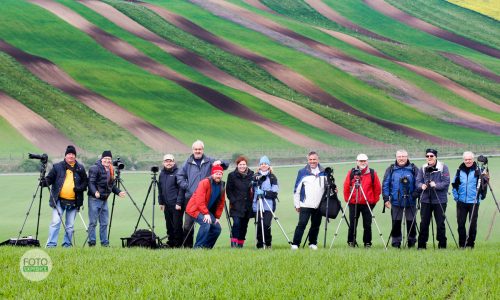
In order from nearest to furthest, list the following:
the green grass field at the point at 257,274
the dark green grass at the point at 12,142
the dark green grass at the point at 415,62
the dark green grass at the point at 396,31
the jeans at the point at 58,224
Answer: the green grass field at the point at 257,274, the jeans at the point at 58,224, the dark green grass at the point at 12,142, the dark green grass at the point at 415,62, the dark green grass at the point at 396,31

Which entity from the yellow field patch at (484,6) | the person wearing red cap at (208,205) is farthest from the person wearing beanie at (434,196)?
the yellow field patch at (484,6)

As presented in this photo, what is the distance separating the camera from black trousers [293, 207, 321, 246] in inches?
680

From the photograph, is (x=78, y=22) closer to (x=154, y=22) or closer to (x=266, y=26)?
A: (x=154, y=22)

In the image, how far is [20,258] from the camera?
44.2 ft

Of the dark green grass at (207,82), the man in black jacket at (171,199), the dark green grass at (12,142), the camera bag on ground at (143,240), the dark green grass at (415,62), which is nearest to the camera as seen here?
the camera bag on ground at (143,240)

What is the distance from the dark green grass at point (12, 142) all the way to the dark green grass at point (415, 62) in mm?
35706

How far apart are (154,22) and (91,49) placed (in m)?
10.7

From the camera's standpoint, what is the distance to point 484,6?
100250mm

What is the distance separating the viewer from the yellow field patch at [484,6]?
97.8 metres

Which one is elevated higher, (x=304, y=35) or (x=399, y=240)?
(x=304, y=35)

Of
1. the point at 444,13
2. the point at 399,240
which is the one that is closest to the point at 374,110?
the point at 444,13

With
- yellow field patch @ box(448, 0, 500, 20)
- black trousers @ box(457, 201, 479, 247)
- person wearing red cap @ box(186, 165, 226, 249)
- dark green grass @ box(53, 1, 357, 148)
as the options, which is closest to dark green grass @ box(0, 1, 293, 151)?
dark green grass @ box(53, 1, 357, 148)

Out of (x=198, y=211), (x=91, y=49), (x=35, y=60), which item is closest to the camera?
(x=198, y=211)

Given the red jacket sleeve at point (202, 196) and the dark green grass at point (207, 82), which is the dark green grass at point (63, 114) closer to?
the dark green grass at point (207, 82)
